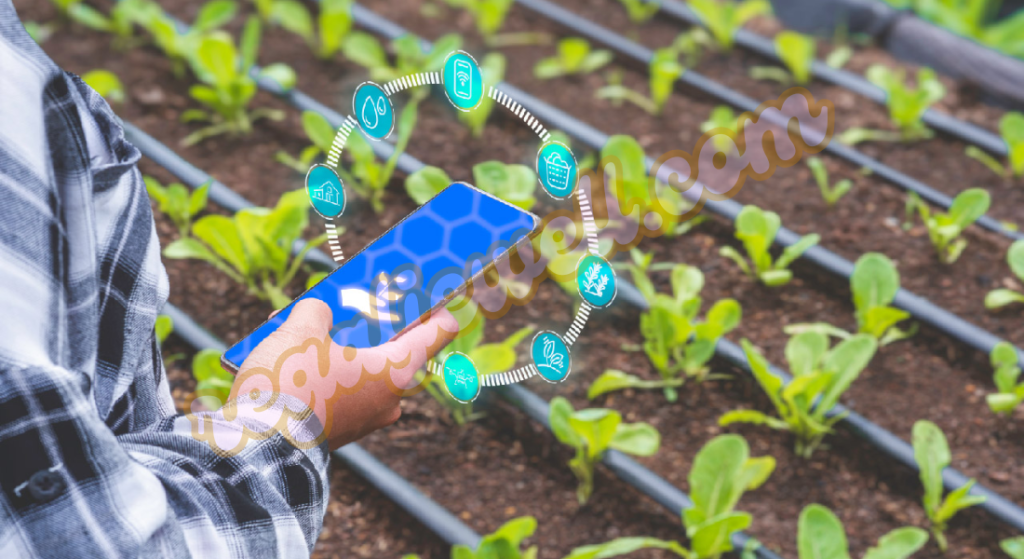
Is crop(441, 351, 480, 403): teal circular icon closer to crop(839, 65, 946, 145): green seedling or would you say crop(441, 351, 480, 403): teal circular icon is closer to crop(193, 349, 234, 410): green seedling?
crop(193, 349, 234, 410): green seedling

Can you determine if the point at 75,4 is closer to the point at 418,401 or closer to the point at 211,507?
the point at 418,401

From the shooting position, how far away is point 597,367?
4.53 ft

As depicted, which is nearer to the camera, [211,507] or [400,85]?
[211,507]

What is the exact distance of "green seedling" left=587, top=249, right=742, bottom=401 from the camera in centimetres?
128

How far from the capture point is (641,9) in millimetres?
2324

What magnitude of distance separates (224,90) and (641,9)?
113 cm

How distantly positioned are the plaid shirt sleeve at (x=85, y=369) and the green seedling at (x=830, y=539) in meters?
0.65

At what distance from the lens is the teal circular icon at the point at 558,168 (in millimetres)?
750

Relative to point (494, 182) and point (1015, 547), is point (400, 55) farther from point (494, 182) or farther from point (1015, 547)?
point (1015, 547)

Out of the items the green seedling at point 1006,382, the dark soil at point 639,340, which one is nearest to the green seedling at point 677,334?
the dark soil at point 639,340

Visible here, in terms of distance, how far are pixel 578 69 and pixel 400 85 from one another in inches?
52.4

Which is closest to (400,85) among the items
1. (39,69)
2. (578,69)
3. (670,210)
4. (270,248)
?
(39,69)

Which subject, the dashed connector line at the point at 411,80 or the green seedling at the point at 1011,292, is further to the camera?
the green seedling at the point at 1011,292

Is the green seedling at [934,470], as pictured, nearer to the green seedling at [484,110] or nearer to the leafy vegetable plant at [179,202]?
the green seedling at [484,110]
